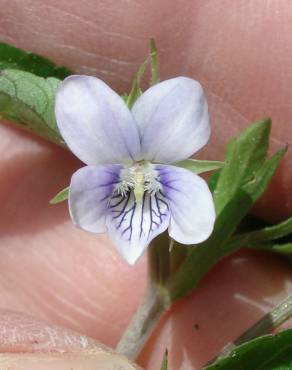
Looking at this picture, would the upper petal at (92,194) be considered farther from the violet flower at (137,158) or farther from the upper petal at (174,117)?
the upper petal at (174,117)

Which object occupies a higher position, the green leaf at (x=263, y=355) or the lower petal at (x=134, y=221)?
the lower petal at (x=134, y=221)

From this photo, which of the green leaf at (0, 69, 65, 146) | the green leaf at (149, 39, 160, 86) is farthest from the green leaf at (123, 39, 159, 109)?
the green leaf at (0, 69, 65, 146)

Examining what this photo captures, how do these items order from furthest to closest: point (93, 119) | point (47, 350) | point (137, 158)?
point (47, 350) → point (137, 158) → point (93, 119)

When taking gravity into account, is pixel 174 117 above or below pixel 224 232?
above

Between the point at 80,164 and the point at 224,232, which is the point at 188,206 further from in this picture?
the point at 80,164

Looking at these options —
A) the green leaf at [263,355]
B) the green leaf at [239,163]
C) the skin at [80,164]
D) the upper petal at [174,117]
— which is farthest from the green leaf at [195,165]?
the skin at [80,164]

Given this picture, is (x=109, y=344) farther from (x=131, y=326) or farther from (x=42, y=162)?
(x=42, y=162)

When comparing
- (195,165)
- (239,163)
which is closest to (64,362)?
(195,165)
